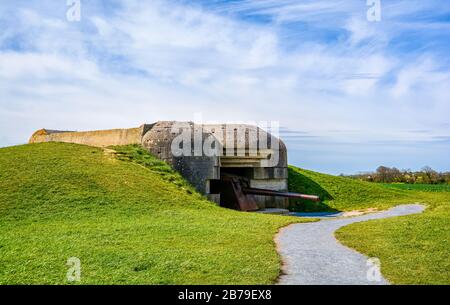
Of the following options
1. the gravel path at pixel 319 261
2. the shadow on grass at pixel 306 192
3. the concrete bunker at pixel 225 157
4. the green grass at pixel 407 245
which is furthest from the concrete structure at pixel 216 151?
the gravel path at pixel 319 261

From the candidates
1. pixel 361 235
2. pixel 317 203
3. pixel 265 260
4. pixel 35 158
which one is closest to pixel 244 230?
pixel 361 235

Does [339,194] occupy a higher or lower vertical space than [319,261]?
higher

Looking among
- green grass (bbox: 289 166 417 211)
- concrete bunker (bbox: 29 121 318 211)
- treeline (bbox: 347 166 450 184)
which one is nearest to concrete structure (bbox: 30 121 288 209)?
concrete bunker (bbox: 29 121 318 211)

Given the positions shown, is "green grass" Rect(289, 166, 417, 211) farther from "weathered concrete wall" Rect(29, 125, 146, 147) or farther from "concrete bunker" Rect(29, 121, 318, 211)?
"weathered concrete wall" Rect(29, 125, 146, 147)

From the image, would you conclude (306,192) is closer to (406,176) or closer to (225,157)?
(225,157)

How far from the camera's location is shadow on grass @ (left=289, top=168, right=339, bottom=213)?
66.1ft

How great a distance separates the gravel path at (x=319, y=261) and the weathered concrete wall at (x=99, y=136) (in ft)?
38.3

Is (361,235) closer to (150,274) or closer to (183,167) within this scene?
(150,274)

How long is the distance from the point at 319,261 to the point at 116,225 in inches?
207

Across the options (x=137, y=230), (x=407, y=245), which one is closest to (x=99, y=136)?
(x=137, y=230)

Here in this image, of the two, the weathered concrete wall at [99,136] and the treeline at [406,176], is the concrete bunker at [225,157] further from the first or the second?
the treeline at [406,176]

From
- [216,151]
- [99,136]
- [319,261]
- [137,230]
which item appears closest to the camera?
[319,261]

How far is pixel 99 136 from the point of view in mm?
22719
